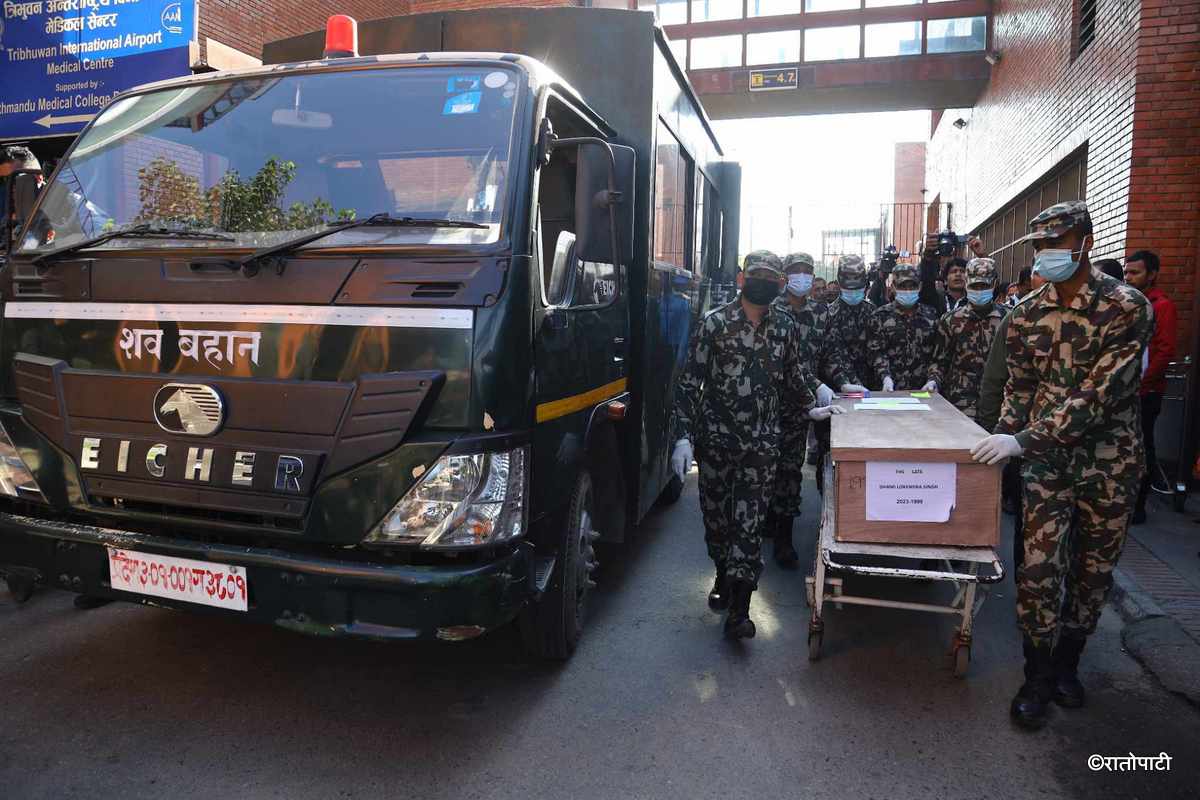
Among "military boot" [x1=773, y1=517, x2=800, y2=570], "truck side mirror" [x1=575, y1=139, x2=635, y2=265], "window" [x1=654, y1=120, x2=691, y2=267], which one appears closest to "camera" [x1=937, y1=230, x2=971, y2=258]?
"window" [x1=654, y1=120, x2=691, y2=267]

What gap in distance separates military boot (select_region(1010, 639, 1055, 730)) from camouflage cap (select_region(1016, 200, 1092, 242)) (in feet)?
5.46

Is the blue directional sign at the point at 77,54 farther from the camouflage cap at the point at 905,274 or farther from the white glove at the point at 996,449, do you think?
the white glove at the point at 996,449

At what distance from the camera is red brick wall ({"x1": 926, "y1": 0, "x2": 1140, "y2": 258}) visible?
7.68m

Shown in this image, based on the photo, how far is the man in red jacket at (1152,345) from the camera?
6.24 metres

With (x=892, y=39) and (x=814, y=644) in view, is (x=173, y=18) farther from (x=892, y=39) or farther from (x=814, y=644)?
(x=892, y=39)

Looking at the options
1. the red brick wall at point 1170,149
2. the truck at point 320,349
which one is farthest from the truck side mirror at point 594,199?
the red brick wall at point 1170,149

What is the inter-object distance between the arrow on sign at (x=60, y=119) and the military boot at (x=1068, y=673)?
Answer: 1112 centimetres

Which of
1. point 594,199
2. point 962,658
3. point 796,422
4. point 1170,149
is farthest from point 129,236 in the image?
point 1170,149

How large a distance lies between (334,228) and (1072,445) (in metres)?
2.95

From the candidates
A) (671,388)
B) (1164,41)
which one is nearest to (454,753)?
(671,388)

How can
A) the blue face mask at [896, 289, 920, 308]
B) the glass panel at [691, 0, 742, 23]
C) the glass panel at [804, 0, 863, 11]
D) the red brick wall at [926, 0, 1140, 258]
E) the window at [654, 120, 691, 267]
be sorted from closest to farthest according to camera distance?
the window at [654, 120, 691, 267] < the blue face mask at [896, 289, 920, 308] < the red brick wall at [926, 0, 1140, 258] < the glass panel at [804, 0, 863, 11] < the glass panel at [691, 0, 742, 23]

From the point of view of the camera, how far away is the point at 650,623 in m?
4.34

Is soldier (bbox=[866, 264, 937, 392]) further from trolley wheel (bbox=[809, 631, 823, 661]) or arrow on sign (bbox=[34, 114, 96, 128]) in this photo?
arrow on sign (bbox=[34, 114, 96, 128])

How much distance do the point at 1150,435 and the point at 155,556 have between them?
6.94m
